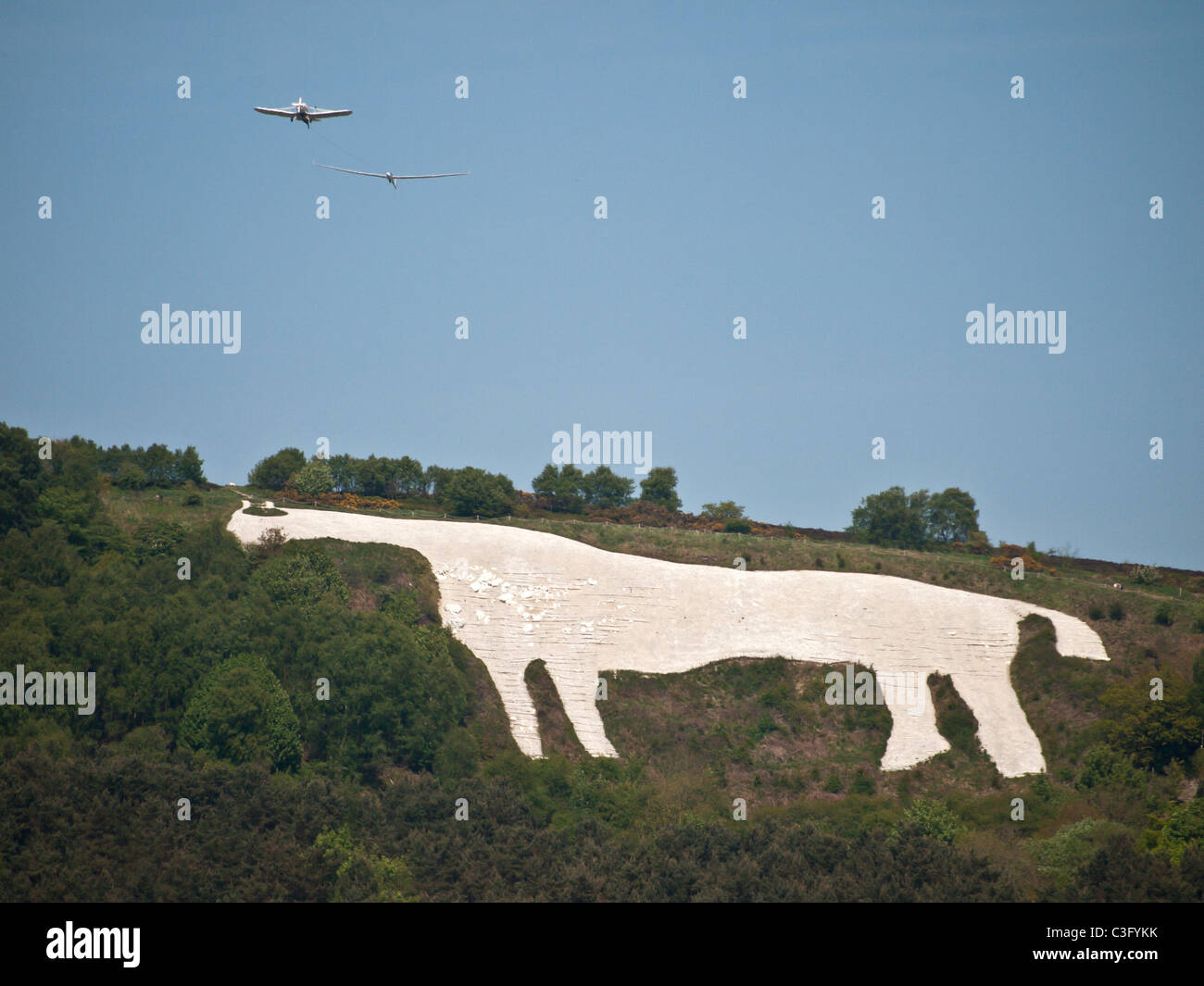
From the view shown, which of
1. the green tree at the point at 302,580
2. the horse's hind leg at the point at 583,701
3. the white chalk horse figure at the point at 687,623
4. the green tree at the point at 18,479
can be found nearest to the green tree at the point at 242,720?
the green tree at the point at 302,580

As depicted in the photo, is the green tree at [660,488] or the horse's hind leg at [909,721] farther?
the green tree at [660,488]

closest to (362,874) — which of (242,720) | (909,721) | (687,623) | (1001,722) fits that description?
(242,720)

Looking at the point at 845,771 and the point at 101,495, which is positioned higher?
the point at 101,495

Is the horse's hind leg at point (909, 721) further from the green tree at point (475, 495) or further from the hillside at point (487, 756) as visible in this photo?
the green tree at point (475, 495)
